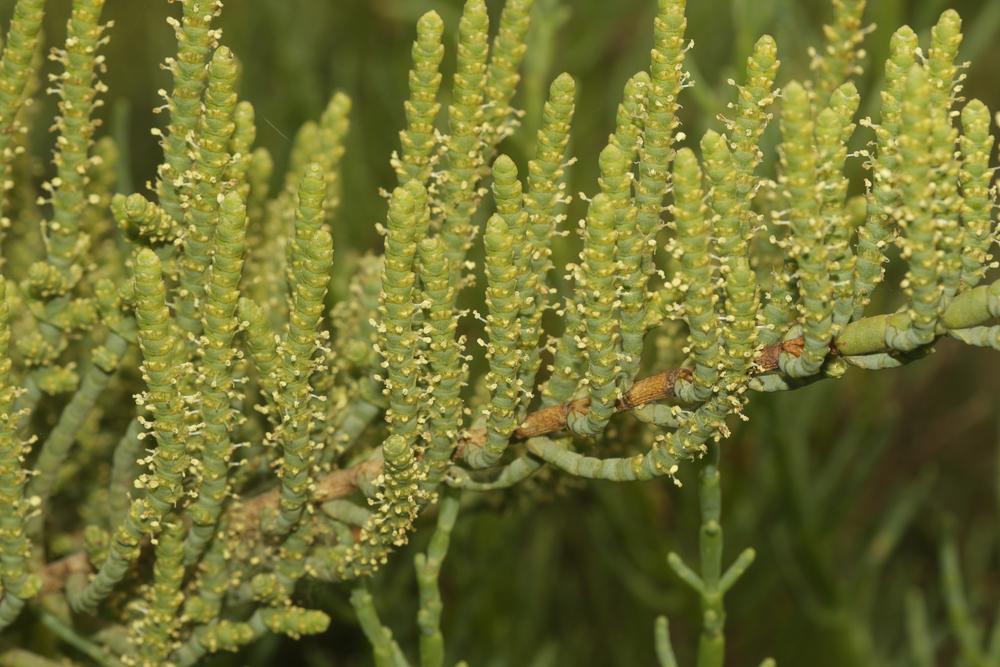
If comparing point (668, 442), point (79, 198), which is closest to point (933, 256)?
point (668, 442)

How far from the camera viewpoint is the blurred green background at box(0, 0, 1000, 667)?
1501 millimetres

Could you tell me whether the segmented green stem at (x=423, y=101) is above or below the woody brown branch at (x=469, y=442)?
above

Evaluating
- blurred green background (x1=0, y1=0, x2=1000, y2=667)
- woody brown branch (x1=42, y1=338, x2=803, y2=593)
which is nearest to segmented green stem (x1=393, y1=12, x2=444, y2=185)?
woody brown branch (x1=42, y1=338, x2=803, y2=593)

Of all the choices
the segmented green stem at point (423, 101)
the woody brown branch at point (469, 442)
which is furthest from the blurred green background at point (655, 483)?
the segmented green stem at point (423, 101)

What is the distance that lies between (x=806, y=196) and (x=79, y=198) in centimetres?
52

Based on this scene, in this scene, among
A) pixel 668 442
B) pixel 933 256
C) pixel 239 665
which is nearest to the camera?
pixel 933 256

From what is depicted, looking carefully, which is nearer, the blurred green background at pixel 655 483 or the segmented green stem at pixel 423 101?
the segmented green stem at pixel 423 101

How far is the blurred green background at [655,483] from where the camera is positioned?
1.50 m

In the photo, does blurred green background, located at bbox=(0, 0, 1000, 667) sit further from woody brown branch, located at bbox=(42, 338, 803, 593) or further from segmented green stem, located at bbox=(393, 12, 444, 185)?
segmented green stem, located at bbox=(393, 12, 444, 185)

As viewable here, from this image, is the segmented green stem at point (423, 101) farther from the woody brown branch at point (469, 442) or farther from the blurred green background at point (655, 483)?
the blurred green background at point (655, 483)

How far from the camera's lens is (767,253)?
0.96 meters

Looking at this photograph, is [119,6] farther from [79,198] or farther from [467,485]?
[467,485]

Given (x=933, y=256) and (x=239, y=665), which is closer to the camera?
(x=933, y=256)

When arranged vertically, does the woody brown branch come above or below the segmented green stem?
below
